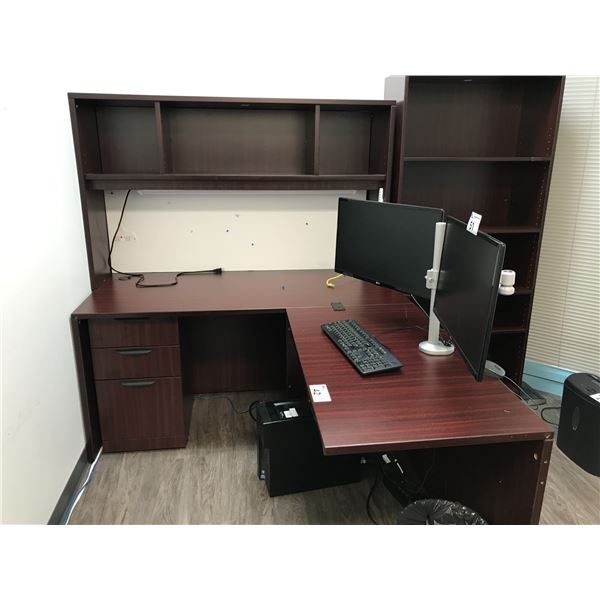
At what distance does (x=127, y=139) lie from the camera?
2631mm

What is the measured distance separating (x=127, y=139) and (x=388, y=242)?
5.49ft

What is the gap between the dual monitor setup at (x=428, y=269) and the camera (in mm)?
1307

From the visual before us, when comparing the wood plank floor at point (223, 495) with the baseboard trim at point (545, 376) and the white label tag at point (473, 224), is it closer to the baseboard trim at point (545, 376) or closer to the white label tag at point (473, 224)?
the baseboard trim at point (545, 376)

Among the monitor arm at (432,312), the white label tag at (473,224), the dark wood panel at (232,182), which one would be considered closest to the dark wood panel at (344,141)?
the dark wood panel at (232,182)

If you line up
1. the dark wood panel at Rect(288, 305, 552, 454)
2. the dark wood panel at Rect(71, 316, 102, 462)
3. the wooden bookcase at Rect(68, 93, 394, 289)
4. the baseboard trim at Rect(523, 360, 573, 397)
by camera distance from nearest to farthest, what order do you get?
the dark wood panel at Rect(288, 305, 552, 454) < the dark wood panel at Rect(71, 316, 102, 462) < the wooden bookcase at Rect(68, 93, 394, 289) < the baseboard trim at Rect(523, 360, 573, 397)

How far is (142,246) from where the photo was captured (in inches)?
110

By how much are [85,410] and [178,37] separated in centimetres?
205

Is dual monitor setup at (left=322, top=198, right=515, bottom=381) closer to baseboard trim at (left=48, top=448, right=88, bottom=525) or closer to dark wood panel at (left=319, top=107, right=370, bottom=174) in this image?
dark wood panel at (left=319, top=107, right=370, bottom=174)

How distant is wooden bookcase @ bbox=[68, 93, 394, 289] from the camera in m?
2.45

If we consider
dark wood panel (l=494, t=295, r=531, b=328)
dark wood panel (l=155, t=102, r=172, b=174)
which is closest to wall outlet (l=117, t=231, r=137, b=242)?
dark wood panel (l=155, t=102, r=172, b=174)

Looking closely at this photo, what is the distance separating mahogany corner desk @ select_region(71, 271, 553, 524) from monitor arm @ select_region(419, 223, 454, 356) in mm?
40

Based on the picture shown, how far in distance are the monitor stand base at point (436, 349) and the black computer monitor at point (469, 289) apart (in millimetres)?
121

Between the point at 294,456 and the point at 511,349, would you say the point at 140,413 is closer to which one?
the point at 294,456
